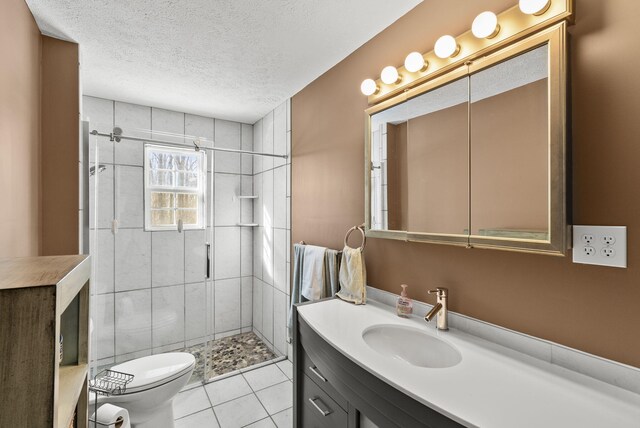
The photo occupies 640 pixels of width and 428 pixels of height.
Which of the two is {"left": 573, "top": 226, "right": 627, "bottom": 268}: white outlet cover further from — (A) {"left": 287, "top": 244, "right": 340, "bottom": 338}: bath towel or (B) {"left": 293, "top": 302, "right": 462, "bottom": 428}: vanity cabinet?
(A) {"left": 287, "top": 244, "right": 340, "bottom": 338}: bath towel

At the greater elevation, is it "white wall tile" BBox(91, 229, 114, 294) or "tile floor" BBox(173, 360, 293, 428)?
"white wall tile" BBox(91, 229, 114, 294)

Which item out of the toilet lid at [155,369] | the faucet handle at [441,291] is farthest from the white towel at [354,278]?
the toilet lid at [155,369]

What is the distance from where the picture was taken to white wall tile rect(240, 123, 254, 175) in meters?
3.30

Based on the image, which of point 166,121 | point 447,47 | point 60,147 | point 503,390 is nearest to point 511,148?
point 447,47

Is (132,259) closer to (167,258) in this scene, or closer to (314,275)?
(167,258)

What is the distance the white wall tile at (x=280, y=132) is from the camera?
272cm

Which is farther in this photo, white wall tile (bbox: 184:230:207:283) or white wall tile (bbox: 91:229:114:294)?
white wall tile (bbox: 184:230:207:283)

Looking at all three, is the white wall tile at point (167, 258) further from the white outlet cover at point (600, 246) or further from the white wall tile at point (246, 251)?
the white outlet cover at point (600, 246)

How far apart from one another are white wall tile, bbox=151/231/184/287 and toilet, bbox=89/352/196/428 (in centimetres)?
66

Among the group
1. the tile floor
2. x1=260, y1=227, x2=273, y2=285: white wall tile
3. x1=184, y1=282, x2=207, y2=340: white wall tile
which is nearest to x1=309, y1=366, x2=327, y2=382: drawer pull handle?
the tile floor

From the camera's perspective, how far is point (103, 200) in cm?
210

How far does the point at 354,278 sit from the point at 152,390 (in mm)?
1309

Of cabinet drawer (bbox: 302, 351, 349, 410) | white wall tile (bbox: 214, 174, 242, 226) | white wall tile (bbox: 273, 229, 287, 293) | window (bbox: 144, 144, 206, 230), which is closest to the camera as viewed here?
cabinet drawer (bbox: 302, 351, 349, 410)

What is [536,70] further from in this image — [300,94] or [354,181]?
[300,94]
